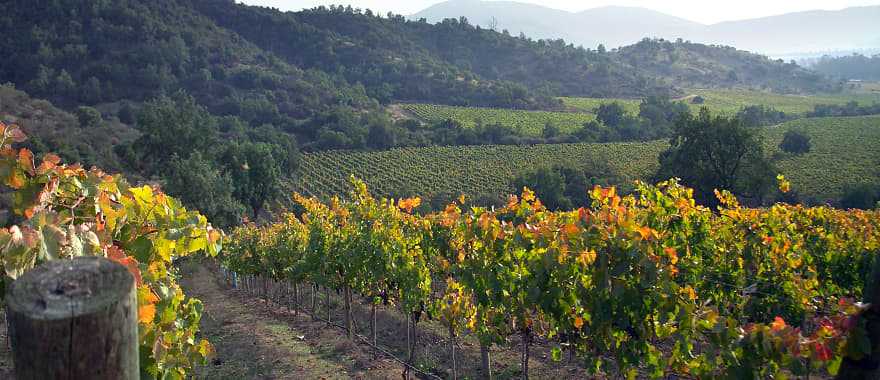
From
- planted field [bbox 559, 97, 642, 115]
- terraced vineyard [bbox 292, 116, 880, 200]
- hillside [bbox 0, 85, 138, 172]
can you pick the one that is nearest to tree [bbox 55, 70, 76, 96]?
hillside [bbox 0, 85, 138, 172]

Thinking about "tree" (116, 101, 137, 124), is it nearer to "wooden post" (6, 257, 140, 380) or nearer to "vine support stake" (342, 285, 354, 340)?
"vine support stake" (342, 285, 354, 340)

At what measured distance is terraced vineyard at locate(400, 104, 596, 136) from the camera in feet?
232

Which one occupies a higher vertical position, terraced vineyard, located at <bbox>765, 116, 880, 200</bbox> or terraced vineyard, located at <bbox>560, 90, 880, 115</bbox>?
terraced vineyard, located at <bbox>560, 90, 880, 115</bbox>

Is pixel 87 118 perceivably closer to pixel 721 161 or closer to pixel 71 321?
Answer: pixel 721 161

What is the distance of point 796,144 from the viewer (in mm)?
50656

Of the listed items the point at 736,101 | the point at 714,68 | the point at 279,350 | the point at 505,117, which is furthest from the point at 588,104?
the point at 279,350

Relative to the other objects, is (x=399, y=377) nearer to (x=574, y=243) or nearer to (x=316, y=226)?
(x=316, y=226)

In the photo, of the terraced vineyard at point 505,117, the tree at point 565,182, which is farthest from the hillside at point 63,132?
the terraced vineyard at point 505,117

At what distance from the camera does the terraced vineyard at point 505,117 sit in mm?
70750

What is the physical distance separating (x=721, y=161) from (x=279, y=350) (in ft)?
103

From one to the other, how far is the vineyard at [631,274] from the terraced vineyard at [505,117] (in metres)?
56.7

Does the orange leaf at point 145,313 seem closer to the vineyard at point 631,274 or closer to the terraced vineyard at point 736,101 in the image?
the vineyard at point 631,274

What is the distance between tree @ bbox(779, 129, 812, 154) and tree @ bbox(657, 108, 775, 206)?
1964cm

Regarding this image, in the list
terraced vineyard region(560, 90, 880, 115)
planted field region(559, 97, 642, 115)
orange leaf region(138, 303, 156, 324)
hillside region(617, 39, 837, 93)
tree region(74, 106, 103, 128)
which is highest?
hillside region(617, 39, 837, 93)
